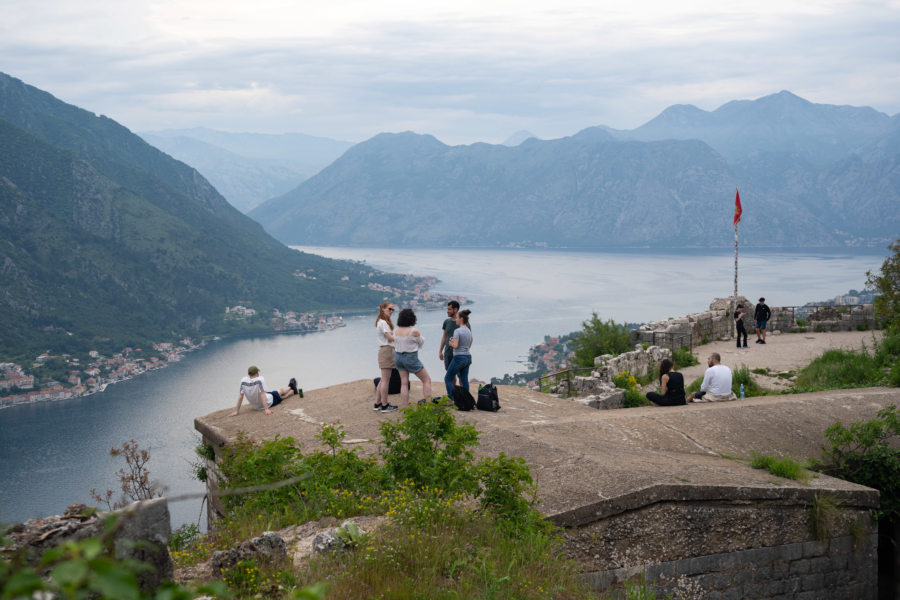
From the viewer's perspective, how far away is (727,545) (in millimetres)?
7887

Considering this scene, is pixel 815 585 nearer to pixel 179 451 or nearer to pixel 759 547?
pixel 759 547

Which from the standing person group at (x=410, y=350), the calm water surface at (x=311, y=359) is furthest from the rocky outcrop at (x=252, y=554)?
the calm water surface at (x=311, y=359)

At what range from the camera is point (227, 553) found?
5.80 metres

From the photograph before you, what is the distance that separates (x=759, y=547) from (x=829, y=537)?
3.74 ft

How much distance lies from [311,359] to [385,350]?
A: 82376 millimetres

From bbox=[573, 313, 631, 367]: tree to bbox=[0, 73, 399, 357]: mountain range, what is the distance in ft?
290

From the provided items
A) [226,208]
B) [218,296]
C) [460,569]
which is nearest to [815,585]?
[460,569]

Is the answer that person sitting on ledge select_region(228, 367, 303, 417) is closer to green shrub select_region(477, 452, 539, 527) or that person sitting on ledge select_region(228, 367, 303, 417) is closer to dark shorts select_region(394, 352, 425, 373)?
dark shorts select_region(394, 352, 425, 373)

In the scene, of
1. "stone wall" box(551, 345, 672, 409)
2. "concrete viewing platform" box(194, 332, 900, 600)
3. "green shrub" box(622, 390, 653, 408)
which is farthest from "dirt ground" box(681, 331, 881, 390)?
"concrete viewing platform" box(194, 332, 900, 600)

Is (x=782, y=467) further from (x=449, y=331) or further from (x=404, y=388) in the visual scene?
(x=404, y=388)

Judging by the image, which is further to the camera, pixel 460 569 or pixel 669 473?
pixel 669 473

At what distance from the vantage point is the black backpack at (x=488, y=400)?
452 inches

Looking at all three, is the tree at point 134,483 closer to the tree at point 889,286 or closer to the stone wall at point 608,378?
the stone wall at point 608,378

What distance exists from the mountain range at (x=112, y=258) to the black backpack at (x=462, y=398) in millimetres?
94565
